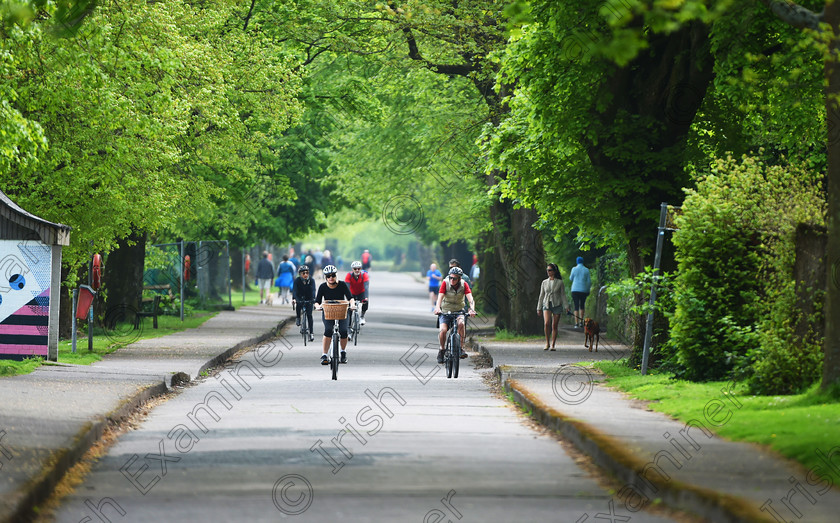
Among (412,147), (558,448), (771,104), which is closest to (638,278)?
(771,104)

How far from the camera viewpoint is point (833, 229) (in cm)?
1214

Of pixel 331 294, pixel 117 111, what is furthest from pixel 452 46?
pixel 331 294

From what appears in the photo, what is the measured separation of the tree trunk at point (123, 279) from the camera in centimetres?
3130

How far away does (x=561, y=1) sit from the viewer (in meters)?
17.0

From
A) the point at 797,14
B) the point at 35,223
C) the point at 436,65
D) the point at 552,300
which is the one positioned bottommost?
the point at 552,300

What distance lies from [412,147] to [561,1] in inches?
802

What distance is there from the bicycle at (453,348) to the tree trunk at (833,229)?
8.15m

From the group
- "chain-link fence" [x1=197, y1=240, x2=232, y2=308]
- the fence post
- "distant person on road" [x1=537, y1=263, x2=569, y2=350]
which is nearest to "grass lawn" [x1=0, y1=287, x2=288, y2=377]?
"chain-link fence" [x1=197, y1=240, x2=232, y2=308]

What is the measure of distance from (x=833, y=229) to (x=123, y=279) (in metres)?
22.7

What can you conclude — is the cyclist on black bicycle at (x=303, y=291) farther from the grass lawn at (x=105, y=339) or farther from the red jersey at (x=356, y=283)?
the grass lawn at (x=105, y=339)

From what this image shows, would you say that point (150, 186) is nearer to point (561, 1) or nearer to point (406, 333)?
point (561, 1)

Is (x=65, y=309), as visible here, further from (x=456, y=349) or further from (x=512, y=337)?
(x=512, y=337)

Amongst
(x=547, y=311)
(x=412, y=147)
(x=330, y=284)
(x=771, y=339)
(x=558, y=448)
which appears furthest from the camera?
(x=412, y=147)

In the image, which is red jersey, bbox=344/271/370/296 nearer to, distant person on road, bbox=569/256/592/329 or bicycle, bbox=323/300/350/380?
distant person on road, bbox=569/256/592/329
